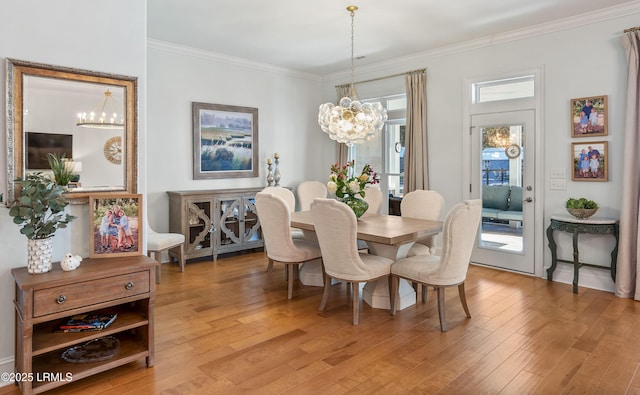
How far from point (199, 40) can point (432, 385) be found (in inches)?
188

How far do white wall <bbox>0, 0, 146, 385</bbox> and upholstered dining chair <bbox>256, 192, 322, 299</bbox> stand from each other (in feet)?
4.24

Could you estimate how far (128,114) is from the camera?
2787mm

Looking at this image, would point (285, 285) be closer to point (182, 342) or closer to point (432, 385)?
point (182, 342)

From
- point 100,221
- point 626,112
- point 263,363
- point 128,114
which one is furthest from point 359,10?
point 263,363

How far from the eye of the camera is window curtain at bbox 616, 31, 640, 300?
3949mm

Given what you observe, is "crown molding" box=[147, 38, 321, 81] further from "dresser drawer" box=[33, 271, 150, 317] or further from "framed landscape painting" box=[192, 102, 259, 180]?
"dresser drawer" box=[33, 271, 150, 317]

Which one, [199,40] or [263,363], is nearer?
[263,363]

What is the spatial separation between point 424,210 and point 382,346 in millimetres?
1940

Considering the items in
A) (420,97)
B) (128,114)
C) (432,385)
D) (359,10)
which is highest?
(359,10)

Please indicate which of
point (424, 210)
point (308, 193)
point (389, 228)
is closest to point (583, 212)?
point (424, 210)

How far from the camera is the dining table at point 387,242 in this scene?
11.3 feet

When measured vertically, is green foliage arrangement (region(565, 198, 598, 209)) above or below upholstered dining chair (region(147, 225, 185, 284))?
above

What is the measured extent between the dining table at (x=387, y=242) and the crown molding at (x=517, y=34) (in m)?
2.66

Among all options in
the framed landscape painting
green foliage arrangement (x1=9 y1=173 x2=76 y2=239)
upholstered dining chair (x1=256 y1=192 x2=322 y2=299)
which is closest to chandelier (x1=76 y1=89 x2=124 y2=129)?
green foliage arrangement (x1=9 y1=173 x2=76 y2=239)
